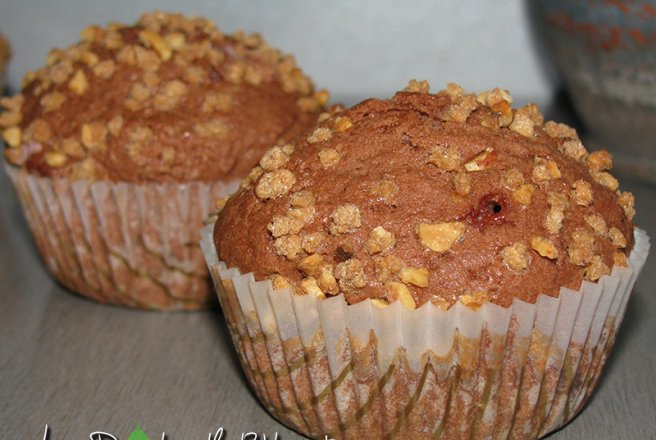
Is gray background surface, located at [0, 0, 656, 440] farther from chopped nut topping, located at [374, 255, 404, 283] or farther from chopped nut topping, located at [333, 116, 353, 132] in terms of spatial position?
chopped nut topping, located at [333, 116, 353, 132]

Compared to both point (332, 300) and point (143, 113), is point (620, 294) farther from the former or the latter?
point (143, 113)

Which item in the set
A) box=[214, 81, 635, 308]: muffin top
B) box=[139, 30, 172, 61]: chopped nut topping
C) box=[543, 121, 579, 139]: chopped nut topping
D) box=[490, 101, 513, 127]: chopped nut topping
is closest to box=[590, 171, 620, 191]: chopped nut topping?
box=[214, 81, 635, 308]: muffin top

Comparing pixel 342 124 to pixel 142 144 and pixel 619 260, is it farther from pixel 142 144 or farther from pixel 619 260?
pixel 142 144

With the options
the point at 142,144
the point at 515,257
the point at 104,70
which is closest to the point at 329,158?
the point at 515,257

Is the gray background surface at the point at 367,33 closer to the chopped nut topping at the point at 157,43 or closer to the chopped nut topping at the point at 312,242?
the chopped nut topping at the point at 157,43

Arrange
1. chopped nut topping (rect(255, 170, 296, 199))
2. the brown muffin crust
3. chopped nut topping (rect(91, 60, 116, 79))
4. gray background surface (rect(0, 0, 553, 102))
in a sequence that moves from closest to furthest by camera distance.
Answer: chopped nut topping (rect(255, 170, 296, 199))
chopped nut topping (rect(91, 60, 116, 79))
the brown muffin crust
gray background surface (rect(0, 0, 553, 102))
